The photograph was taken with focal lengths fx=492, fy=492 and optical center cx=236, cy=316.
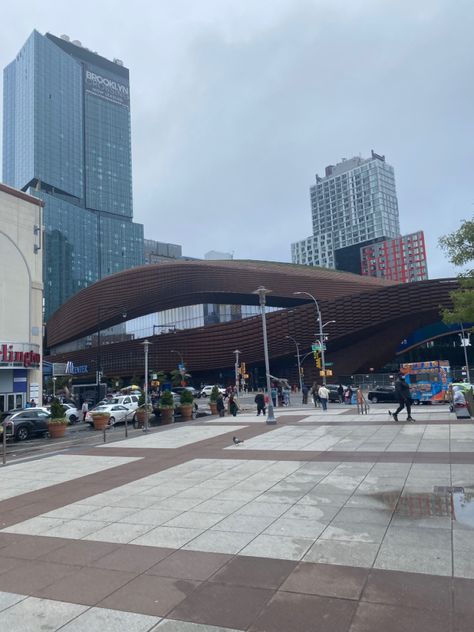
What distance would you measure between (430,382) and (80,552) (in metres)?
32.3

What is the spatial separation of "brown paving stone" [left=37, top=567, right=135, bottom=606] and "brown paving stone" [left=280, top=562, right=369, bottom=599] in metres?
1.83

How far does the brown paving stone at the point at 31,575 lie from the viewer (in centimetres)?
539

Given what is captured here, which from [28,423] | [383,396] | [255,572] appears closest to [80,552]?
[255,572]

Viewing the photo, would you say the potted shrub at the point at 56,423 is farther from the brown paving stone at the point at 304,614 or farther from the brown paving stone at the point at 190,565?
the brown paving stone at the point at 304,614

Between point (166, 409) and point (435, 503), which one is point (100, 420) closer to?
point (166, 409)

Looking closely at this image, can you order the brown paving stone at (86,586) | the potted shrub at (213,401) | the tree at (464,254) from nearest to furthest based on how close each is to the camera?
the brown paving stone at (86,586)
the tree at (464,254)
the potted shrub at (213,401)

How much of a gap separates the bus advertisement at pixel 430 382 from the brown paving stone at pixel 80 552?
103 ft

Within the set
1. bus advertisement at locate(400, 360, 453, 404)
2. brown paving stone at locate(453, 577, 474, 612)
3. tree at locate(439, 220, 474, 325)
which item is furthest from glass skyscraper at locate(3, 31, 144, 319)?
brown paving stone at locate(453, 577, 474, 612)

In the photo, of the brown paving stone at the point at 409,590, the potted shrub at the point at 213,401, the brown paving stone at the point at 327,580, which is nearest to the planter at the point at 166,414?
the potted shrub at the point at 213,401

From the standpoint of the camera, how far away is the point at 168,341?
83.7 m

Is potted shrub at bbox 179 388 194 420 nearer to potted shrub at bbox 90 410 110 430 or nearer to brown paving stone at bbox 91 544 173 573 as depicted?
potted shrub at bbox 90 410 110 430

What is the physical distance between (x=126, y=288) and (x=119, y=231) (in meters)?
115

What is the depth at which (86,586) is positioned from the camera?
5.34 m

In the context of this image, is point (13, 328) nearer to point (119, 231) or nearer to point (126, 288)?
point (126, 288)
